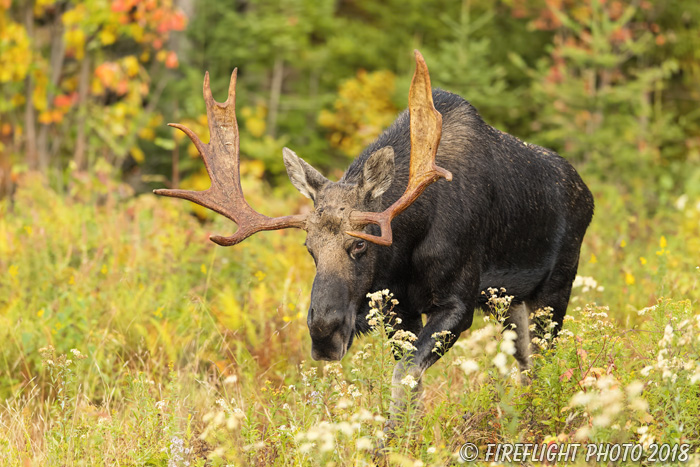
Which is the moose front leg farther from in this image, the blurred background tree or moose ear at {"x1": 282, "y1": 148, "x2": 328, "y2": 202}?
the blurred background tree

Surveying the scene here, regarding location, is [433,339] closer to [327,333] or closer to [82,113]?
[327,333]

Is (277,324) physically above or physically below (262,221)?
below

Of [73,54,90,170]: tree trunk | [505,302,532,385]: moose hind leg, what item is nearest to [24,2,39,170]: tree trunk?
[73,54,90,170]: tree trunk

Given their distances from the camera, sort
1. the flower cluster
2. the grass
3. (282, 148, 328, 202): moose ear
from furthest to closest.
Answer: (282, 148, 328, 202): moose ear → the grass → the flower cluster

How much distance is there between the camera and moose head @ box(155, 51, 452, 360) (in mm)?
4027

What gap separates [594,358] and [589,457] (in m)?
0.57

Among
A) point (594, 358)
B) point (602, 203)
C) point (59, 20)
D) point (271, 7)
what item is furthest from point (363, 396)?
point (271, 7)

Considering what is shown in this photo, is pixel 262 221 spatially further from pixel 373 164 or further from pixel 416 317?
pixel 416 317

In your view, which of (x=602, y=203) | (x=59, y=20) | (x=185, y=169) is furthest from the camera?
(x=185, y=169)

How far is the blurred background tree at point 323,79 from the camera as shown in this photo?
11008 millimetres

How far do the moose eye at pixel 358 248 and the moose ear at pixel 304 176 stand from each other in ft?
1.48

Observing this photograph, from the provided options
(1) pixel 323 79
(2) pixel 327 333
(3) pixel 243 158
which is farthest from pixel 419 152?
(1) pixel 323 79

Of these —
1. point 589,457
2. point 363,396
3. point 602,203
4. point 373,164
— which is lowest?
point 602,203

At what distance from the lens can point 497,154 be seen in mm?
5121
